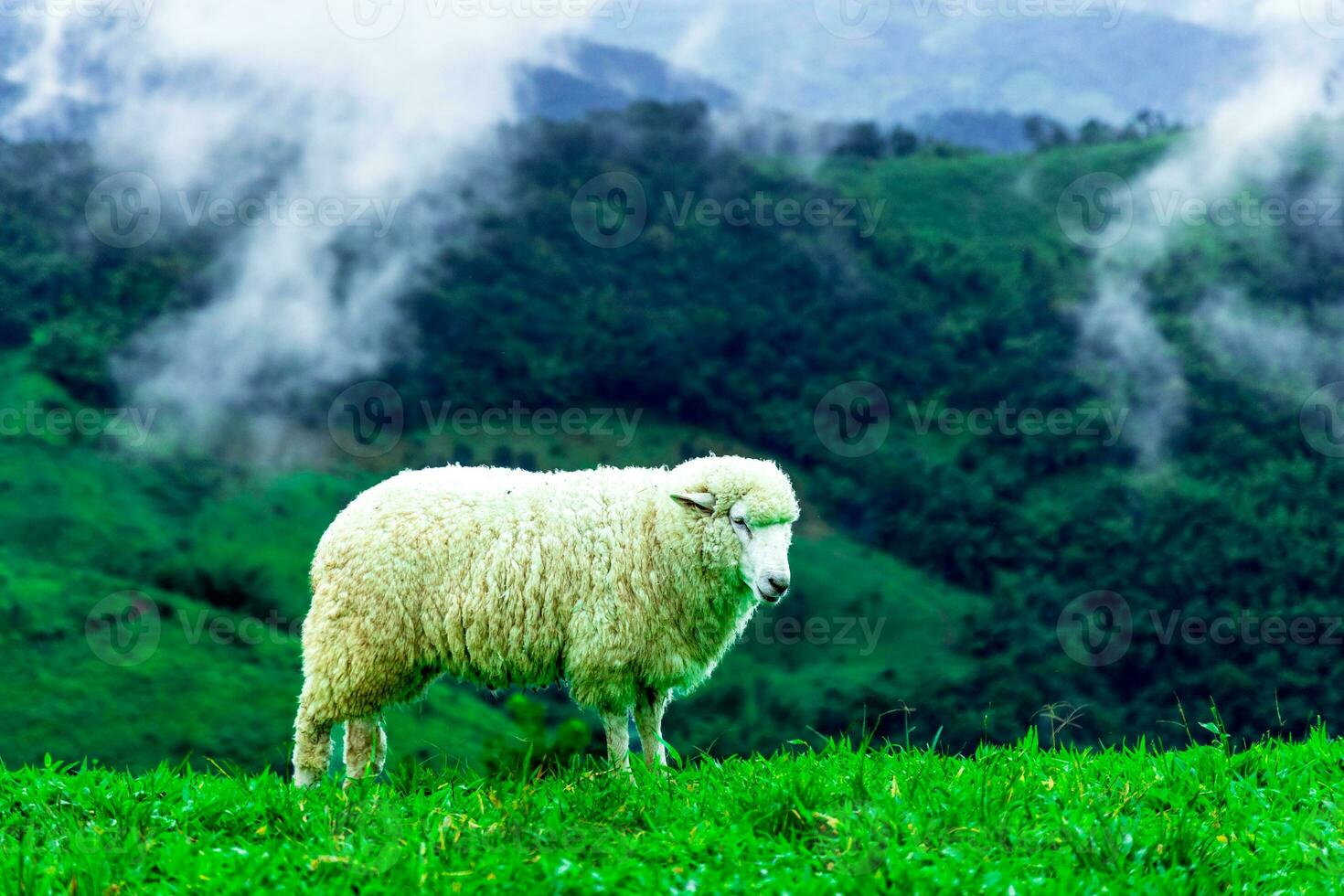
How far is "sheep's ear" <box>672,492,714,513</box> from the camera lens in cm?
777

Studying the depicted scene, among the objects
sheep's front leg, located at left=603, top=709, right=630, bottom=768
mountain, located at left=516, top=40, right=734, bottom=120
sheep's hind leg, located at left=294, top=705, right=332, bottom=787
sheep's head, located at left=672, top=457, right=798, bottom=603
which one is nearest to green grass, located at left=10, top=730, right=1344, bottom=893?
sheep's front leg, located at left=603, top=709, right=630, bottom=768

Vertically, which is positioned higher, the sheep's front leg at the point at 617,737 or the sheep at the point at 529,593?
the sheep at the point at 529,593

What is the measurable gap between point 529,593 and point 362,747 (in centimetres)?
140

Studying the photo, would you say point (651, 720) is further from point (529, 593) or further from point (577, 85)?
point (577, 85)

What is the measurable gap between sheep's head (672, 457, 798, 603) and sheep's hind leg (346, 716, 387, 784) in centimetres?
235

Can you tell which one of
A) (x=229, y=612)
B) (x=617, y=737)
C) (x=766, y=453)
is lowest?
(x=229, y=612)

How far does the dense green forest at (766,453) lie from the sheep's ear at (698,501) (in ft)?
136

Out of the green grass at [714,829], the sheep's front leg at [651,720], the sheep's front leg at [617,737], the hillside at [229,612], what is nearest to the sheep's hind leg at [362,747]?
the green grass at [714,829]

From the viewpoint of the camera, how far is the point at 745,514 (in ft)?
25.1

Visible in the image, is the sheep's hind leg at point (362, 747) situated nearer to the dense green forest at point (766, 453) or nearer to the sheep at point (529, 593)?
the sheep at point (529, 593)

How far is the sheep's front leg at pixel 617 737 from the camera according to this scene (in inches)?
267

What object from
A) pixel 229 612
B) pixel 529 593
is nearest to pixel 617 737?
pixel 529 593

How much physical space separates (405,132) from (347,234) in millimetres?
17707

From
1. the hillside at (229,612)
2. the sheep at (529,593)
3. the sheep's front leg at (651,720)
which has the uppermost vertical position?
the sheep at (529,593)
